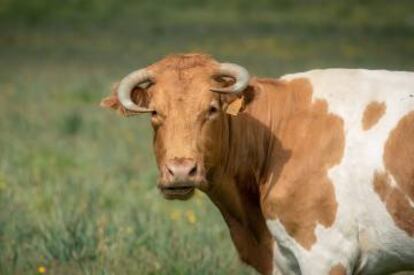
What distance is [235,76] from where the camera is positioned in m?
6.40

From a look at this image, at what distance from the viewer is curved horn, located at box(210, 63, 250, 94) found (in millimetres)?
6316

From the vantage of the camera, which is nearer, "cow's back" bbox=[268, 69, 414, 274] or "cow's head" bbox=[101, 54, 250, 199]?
"cow's back" bbox=[268, 69, 414, 274]

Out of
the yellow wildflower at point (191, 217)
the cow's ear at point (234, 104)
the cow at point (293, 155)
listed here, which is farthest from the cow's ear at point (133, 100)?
the yellow wildflower at point (191, 217)

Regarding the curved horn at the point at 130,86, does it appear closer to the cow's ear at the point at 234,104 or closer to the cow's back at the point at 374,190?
the cow's ear at the point at 234,104

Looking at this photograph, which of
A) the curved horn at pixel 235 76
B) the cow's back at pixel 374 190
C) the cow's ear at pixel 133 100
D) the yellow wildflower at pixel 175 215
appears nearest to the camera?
the cow's back at pixel 374 190

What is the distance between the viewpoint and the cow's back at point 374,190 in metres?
6.00

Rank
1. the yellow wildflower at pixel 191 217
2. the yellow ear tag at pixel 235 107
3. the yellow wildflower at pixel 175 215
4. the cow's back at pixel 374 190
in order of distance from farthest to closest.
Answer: the yellow wildflower at pixel 175 215
the yellow wildflower at pixel 191 217
the yellow ear tag at pixel 235 107
the cow's back at pixel 374 190

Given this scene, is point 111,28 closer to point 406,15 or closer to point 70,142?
point 406,15

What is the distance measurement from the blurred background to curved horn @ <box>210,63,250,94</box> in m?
1.85

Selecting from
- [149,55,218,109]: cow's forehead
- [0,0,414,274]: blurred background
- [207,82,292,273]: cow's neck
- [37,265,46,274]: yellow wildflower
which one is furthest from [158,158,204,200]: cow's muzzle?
[37,265,46,274]: yellow wildflower

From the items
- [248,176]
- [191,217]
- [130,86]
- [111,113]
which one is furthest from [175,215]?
[111,113]

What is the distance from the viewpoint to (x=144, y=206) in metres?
10.2

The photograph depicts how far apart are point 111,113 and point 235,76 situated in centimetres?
1141

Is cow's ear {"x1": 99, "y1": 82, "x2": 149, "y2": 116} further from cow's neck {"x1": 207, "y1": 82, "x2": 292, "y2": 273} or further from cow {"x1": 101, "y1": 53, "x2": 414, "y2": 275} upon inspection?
cow's neck {"x1": 207, "y1": 82, "x2": 292, "y2": 273}
